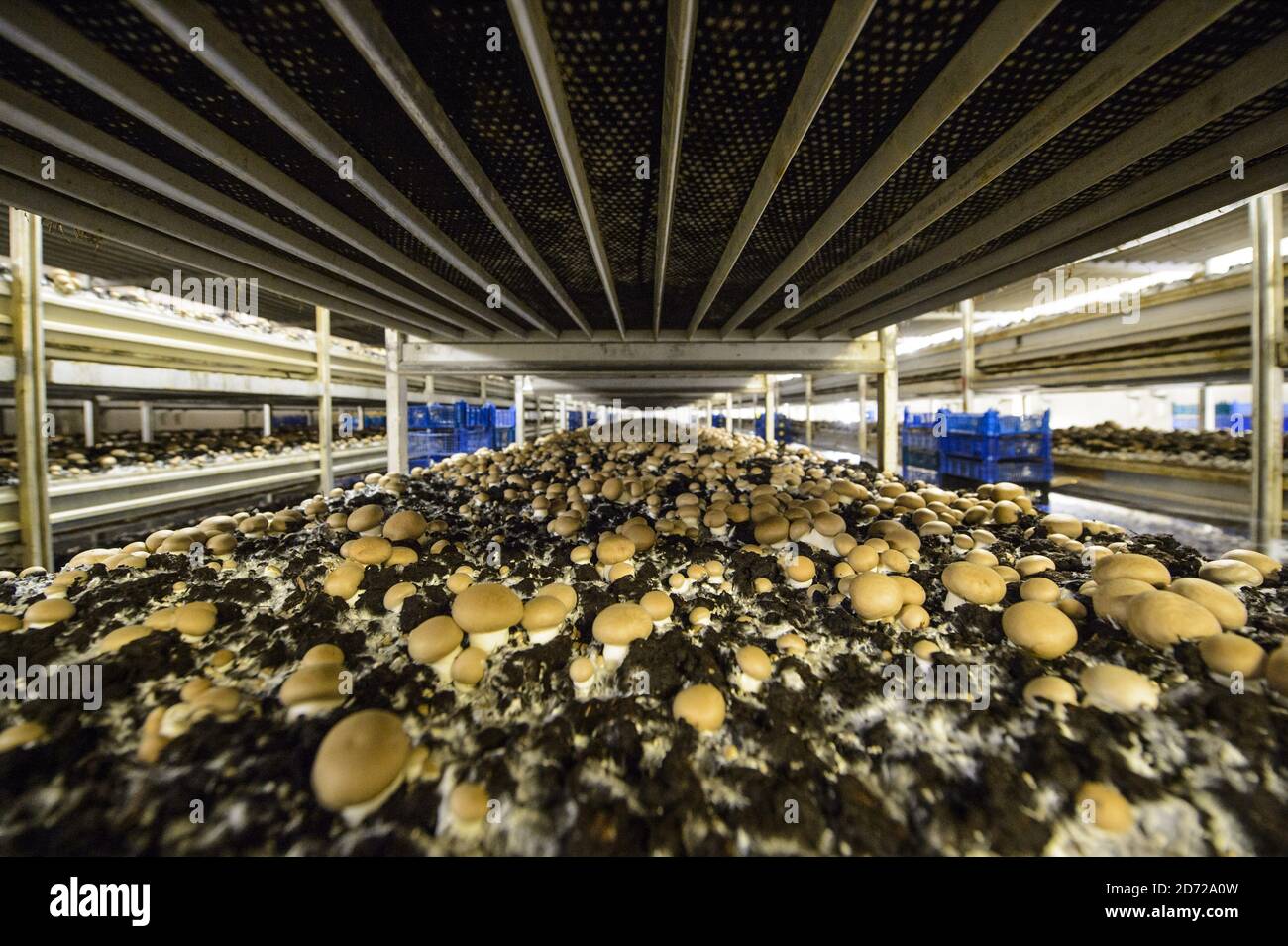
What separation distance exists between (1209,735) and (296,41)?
255 cm

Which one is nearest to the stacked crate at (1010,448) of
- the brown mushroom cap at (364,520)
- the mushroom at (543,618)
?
the mushroom at (543,618)

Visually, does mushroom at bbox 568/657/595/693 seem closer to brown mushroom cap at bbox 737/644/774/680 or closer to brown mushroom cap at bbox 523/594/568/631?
brown mushroom cap at bbox 523/594/568/631

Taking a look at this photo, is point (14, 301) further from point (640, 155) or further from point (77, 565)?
point (640, 155)

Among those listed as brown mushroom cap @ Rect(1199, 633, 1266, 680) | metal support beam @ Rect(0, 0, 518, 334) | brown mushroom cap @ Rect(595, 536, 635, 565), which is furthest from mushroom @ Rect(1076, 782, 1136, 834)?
metal support beam @ Rect(0, 0, 518, 334)

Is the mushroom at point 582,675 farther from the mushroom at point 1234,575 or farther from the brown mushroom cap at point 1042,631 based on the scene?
the mushroom at point 1234,575

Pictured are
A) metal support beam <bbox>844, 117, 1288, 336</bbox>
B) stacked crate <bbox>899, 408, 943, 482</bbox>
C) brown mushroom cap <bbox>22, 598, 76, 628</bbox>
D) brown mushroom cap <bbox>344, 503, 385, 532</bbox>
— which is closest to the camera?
metal support beam <bbox>844, 117, 1288, 336</bbox>

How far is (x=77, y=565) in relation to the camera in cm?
183

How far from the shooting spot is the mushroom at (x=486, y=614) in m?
1.23

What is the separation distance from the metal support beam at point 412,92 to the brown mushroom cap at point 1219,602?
2458 mm

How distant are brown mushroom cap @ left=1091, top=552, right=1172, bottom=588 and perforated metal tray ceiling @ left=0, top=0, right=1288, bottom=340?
1.16 meters

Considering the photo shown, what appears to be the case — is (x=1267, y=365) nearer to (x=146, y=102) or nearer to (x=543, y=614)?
(x=543, y=614)

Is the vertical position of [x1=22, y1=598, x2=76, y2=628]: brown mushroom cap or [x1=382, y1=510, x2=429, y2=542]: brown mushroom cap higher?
[x1=382, y1=510, x2=429, y2=542]: brown mushroom cap

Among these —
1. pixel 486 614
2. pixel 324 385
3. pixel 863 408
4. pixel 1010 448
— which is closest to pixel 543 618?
pixel 486 614

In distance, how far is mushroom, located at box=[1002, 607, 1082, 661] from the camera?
47.8 inches
